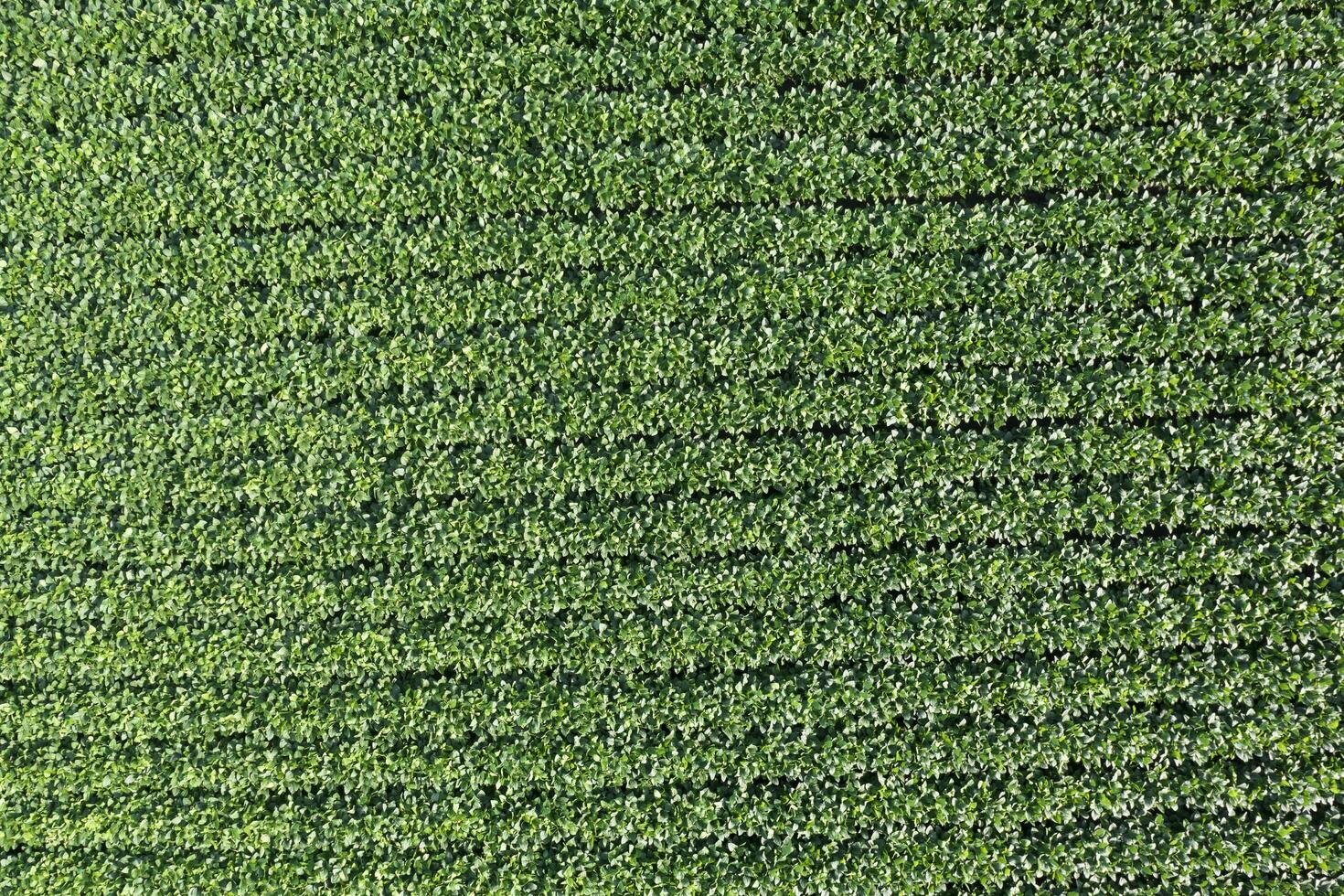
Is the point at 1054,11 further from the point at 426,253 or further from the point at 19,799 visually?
the point at 19,799

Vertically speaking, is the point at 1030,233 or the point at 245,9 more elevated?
the point at 245,9

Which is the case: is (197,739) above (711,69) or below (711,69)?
below

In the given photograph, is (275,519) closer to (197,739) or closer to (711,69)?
(197,739)

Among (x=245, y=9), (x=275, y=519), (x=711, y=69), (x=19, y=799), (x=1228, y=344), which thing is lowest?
(x=19, y=799)

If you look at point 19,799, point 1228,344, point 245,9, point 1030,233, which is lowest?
point 19,799

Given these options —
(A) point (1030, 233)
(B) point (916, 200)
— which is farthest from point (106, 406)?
(A) point (1030, 233)

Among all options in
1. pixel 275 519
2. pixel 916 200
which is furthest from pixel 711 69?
pixel 275 519
